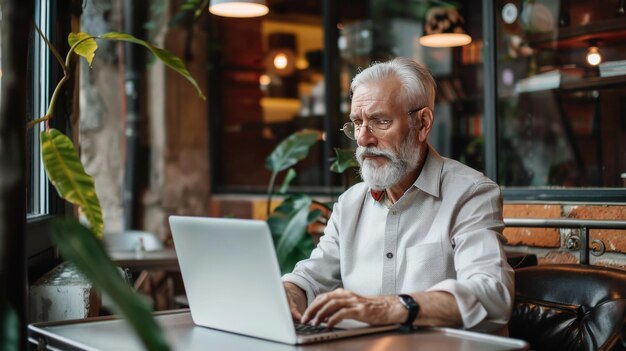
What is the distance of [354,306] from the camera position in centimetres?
162

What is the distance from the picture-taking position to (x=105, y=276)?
964 mm

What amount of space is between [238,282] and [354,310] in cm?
24

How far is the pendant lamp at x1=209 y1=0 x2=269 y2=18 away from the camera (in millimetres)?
3550

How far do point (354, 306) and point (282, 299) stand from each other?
19 cm

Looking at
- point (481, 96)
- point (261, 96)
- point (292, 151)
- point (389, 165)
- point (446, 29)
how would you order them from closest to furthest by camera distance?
1. point (389, 165)
2. point (292, 151)
3. point (446, 29)
4. point (481, 96)
5. point (261, 96)

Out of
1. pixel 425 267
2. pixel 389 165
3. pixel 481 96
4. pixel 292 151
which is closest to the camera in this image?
pixel 425 267

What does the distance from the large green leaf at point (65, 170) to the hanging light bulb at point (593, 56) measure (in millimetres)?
2531

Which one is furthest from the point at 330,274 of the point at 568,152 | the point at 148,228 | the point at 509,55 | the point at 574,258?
the point at 148,228

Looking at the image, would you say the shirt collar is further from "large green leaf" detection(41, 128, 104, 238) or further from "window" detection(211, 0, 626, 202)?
"window" detection(211, 0, 626, 202)

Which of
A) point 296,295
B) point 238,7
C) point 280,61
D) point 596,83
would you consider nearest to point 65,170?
point 296,295

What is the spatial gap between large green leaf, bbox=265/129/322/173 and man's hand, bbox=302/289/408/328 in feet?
7.40

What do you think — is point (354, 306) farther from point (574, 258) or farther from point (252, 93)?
point (252, 93)

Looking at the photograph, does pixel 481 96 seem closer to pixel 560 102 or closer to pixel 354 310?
pixel 560 102

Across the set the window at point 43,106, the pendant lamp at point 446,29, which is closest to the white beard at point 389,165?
the window at point 43,106
